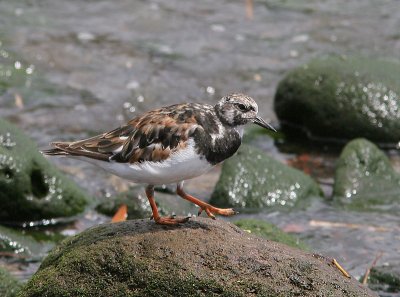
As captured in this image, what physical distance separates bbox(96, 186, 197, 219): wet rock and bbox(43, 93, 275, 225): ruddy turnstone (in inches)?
85.4

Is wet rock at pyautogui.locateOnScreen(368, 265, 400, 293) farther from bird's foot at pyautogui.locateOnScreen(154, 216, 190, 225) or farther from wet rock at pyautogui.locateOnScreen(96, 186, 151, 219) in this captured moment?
wet rock at pyautogui.locateOnScreen(96, 186, 151, 219)

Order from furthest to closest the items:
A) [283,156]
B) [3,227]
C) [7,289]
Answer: [283,156] → [3,227] → [7,289]

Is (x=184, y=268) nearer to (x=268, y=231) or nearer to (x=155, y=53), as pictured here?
(x=268, y=231)

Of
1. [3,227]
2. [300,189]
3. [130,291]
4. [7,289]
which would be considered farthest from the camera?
[300,189]

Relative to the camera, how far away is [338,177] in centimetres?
867

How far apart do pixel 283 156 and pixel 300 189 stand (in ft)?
4.83

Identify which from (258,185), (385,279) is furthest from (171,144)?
(258,185)

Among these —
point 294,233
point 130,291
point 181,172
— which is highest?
point 181,172

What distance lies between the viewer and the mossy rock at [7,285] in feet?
20.0

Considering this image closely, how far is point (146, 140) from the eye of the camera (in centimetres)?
531

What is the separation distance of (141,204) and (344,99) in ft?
11.4

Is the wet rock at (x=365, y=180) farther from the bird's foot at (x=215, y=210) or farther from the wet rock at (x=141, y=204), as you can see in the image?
the bird's foot at (x=215, y=210)

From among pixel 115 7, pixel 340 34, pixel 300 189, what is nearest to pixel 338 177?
pixel 300 189

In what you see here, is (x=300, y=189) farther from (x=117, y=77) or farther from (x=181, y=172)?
(x=117, y=77)
